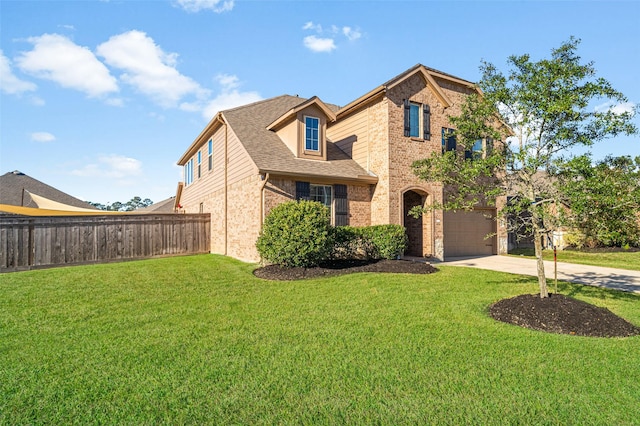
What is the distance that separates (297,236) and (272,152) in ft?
14.4

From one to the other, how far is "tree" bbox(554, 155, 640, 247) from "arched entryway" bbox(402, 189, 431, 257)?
24.2 feet

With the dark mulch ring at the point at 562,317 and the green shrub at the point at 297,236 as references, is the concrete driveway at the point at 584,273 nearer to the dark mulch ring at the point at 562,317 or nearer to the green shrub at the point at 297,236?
the dark mulch ring at the point at 562,317

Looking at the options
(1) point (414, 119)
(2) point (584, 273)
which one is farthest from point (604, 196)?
(1) point (414, 119)

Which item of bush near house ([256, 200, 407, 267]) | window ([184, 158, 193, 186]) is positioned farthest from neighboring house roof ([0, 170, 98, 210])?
bush near house ([256, 200, 407, 267])

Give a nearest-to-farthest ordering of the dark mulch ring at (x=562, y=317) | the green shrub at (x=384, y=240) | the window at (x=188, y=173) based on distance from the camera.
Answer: the dark mulch ring at (x=562, y=317), the green shrub at (x=384, y=240), the window at (x=188, y=173)

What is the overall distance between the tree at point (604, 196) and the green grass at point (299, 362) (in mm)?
1548

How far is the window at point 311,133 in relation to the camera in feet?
41.7

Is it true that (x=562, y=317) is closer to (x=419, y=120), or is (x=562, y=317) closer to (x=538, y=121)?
(x=538, y=121)

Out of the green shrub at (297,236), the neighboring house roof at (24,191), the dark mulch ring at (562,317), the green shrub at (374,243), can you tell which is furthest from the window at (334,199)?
the neighboring house roof at (24,191)

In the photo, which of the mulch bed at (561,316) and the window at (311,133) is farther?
the window at (311,133)

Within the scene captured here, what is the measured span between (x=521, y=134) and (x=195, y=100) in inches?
571

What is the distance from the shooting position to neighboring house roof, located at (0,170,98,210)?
928 inches

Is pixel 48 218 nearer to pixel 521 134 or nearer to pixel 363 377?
pixel 363 377

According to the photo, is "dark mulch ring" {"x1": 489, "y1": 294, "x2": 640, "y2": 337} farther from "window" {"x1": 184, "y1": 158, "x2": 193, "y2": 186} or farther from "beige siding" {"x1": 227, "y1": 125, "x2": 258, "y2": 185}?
"window" {"x1": 184, "y1": 158, "x2": 193, "y2": 186}
